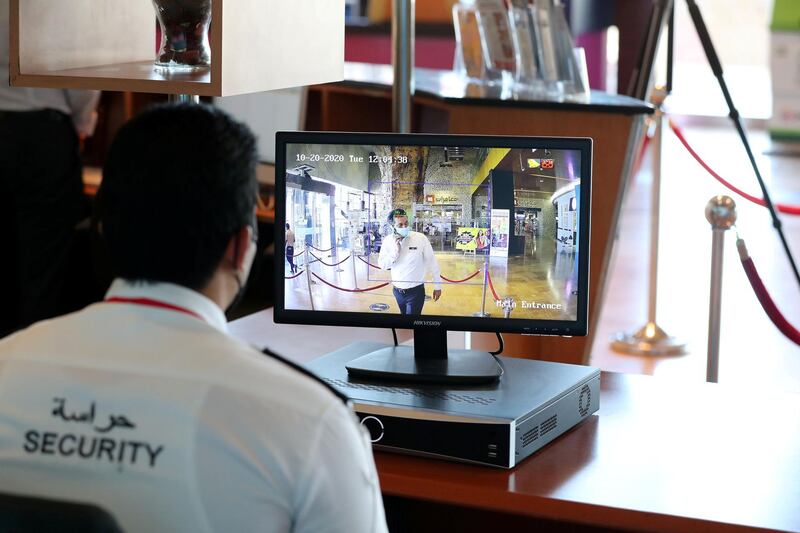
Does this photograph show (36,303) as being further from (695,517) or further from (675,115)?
(675,115)

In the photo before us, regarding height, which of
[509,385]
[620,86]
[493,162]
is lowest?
[509,385]

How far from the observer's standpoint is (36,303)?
4383mm

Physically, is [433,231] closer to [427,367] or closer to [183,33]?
[427,367]

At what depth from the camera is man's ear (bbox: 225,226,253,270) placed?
1324 millimetres

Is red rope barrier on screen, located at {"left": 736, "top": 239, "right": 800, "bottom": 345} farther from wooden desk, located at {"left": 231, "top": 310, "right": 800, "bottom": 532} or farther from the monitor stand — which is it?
the monitor stand

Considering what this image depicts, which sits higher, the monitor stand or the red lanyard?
the red lanyard

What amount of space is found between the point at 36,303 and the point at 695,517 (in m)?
3.30

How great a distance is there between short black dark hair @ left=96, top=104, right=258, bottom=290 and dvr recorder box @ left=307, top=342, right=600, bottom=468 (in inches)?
21.9

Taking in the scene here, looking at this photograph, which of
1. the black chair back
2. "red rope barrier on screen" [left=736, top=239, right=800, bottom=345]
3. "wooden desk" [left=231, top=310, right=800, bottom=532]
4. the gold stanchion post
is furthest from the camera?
the gold stanchion post

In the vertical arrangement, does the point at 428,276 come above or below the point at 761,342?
above

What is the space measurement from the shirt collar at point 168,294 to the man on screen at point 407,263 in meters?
0.71

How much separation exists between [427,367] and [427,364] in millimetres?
22

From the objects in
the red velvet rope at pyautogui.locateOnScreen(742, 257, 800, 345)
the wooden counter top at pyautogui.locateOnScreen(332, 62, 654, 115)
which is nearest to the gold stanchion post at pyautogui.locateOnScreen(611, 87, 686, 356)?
the wooden counter top at pyautogui.locateOnScreen(332, 62, 654, 115)

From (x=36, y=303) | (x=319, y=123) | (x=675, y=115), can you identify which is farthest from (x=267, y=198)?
(x=675, y=115)
